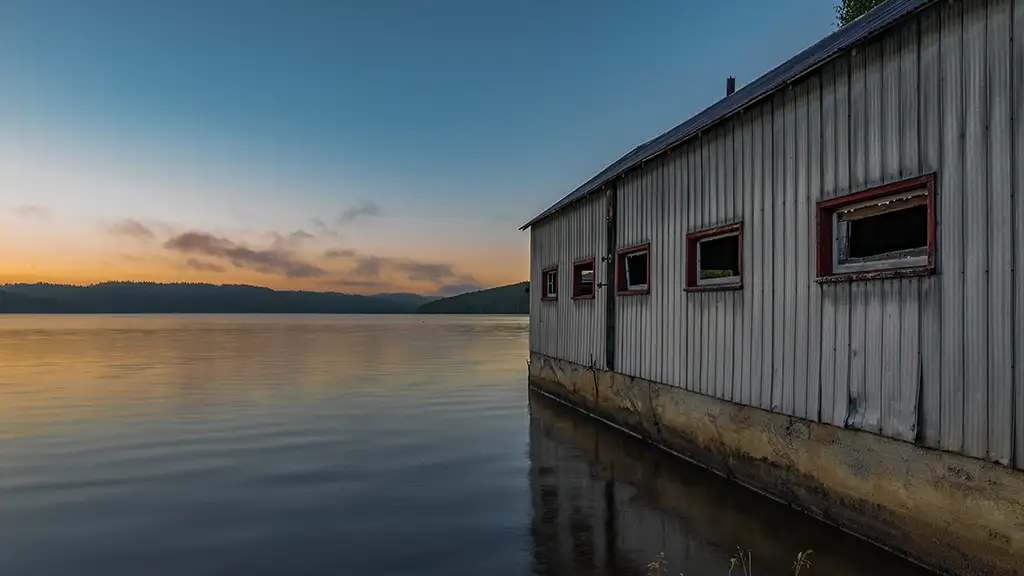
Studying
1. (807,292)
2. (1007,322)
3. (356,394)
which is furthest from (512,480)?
(356,394)

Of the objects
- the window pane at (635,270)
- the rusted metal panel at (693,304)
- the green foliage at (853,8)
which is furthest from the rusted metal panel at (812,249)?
the green foliage at (853,8)

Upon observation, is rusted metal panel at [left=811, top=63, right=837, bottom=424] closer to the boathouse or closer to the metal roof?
the boathouse

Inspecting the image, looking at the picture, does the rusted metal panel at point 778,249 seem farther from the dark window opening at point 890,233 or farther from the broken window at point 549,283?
the broken window at point 549,283

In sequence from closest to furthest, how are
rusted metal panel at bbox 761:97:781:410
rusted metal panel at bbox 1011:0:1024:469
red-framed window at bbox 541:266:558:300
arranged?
rusted metal panel at bbox 1011:0:1024:469
rusted metal panel at bbox 761:97:781:410
red-framed window at bbox 541:266:558:300

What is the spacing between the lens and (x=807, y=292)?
8.20m

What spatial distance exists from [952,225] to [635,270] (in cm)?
815

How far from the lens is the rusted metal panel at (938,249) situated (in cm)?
634

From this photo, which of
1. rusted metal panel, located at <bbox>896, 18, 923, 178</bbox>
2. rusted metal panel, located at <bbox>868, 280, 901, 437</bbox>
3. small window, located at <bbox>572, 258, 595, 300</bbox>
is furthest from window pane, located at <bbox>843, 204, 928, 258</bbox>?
small window, located at <bbox>572, 258, 595, 300</bbox>

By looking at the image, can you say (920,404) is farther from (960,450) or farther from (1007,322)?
(1007,322)

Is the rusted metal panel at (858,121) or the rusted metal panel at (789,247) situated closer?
the rusted metal panel at (858,121)

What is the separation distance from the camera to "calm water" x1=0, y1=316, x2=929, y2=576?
282 inches

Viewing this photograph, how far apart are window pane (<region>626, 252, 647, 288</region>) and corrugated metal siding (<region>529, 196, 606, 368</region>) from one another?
85 centimetres

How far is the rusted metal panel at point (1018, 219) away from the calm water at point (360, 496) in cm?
198

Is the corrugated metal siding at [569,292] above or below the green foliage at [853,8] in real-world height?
below
